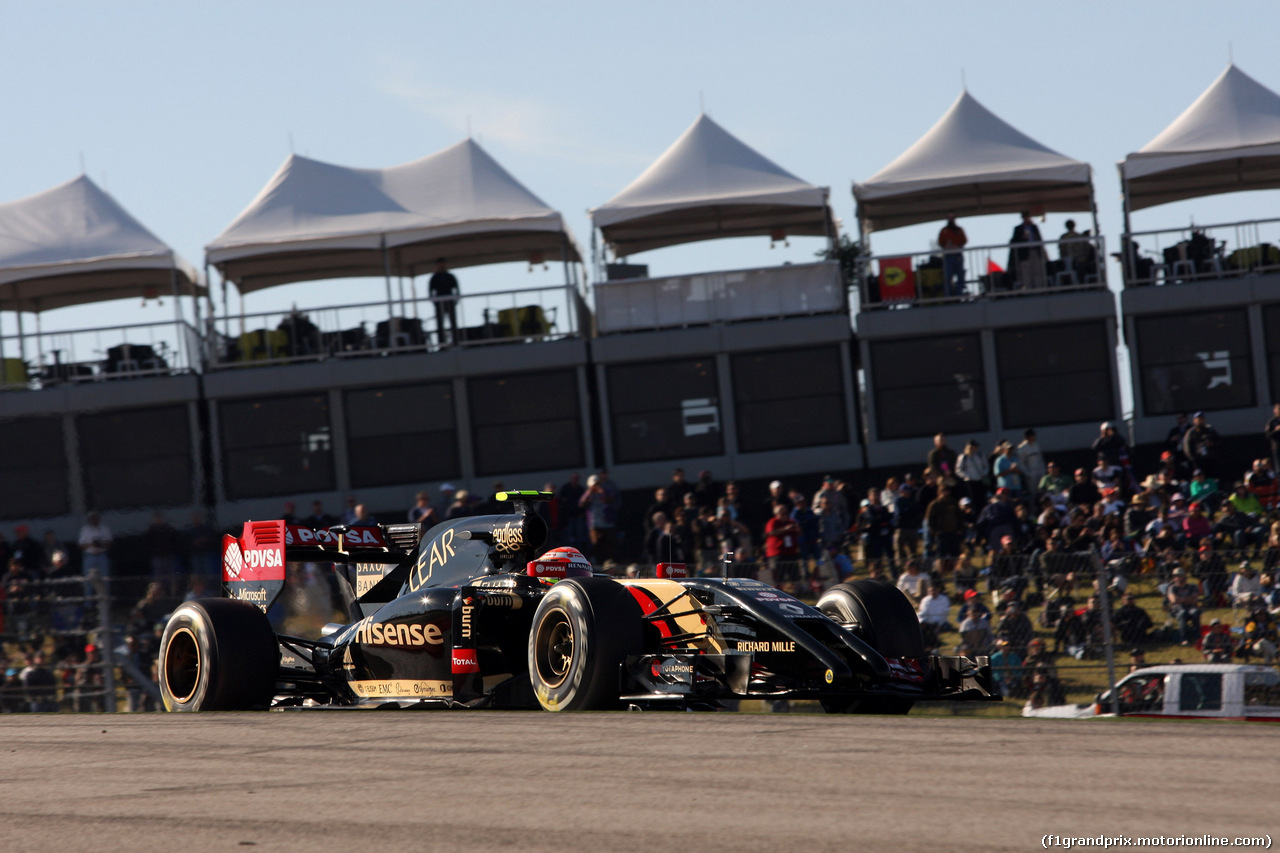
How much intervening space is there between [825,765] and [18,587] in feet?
33.4

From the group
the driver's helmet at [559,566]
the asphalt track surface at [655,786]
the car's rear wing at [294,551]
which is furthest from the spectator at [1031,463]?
the asphalt track surface at [655,786]

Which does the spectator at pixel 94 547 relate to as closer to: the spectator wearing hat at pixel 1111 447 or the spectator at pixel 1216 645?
the spectator wearing hat at pixel 1111 447

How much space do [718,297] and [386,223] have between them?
584 cm

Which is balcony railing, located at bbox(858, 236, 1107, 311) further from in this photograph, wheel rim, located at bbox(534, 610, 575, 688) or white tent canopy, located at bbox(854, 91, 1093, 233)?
wheel rim, located at bbox(534, 610, 575, 688)

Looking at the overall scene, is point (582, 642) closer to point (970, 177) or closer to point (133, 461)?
point (970, 177)

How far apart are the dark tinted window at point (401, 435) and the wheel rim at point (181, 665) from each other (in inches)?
594

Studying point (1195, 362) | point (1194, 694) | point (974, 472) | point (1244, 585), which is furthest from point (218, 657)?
point (1195, 362)

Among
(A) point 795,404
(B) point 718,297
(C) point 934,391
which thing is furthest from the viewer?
(B) point 718,297

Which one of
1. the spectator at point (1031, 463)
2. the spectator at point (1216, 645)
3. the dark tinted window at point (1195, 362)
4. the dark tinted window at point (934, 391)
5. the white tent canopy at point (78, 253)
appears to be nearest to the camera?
the spectator at point (1216, 645)

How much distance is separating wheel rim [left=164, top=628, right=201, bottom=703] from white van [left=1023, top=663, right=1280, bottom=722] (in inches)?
228

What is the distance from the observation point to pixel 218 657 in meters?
9.84

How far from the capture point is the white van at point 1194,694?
34.0ft

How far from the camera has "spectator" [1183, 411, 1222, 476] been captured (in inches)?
736

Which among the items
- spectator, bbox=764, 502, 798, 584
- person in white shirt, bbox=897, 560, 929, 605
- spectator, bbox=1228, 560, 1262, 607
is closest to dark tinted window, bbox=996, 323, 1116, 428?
spectator, bbox=764, 502, 798, 584
